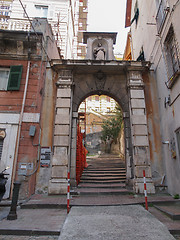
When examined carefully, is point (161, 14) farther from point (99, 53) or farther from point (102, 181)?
point (102, 181)

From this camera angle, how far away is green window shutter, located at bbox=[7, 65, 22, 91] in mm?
7727

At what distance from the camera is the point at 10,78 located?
25.7 ft

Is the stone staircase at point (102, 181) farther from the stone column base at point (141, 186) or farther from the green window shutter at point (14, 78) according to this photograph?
the green window shutter at point (14, 78)

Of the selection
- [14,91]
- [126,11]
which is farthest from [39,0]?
[14,91]

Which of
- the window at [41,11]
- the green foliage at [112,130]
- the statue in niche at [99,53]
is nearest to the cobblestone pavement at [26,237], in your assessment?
the statue in niche at [99,53]

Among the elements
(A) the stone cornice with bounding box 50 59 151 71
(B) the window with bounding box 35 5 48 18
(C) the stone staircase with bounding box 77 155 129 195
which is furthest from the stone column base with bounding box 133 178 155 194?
(B) the window with bounding box 35 5 48 18

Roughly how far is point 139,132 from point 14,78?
6532 mm

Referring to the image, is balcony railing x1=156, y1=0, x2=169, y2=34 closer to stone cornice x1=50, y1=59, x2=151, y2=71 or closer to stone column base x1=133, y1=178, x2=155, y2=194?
stone cornice x1=50, y1=59, x2=151, y2=71

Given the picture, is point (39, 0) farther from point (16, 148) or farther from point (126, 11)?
point (16, 148)

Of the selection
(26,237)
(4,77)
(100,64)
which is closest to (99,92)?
(100,64)

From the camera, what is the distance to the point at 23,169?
6777mm

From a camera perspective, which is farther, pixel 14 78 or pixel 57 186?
pixel 14 78

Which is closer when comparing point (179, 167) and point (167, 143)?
point (179, 167)

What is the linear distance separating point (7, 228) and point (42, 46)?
772 cm
